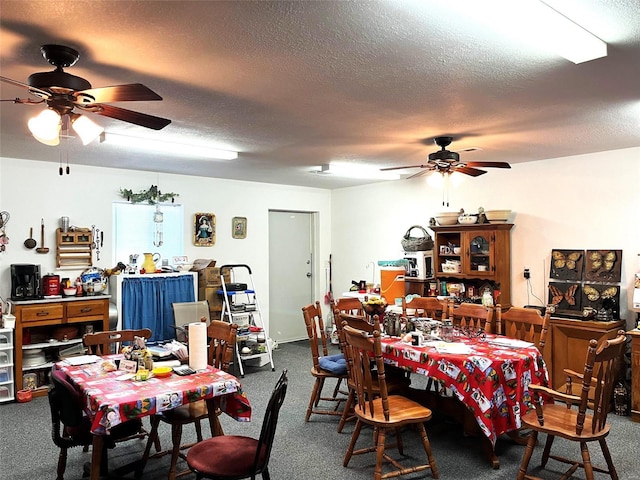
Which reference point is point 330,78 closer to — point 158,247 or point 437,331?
point 437,331

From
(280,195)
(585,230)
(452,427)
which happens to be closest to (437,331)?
(452,427)

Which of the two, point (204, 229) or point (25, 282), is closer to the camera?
point (25, 282)

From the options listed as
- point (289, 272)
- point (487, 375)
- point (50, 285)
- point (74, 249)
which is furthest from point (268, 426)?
point (289, 272)

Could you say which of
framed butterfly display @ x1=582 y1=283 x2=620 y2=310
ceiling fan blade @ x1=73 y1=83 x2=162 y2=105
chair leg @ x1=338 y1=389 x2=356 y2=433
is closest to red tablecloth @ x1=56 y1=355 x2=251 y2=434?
chair leg @ x1=338 y1=389 x2=356 y2=433

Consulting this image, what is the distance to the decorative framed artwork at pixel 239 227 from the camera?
668cm

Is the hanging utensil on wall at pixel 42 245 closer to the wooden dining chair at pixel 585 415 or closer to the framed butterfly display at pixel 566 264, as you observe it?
the wooden dining chair at pixel 585 415

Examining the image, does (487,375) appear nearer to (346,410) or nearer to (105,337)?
(346,410)

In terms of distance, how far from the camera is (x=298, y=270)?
7543 mm

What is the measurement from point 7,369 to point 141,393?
293cm

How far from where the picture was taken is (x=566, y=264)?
4898 mm

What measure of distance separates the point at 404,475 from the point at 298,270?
470 cm

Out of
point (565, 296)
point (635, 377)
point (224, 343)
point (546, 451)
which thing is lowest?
point (546, 451)

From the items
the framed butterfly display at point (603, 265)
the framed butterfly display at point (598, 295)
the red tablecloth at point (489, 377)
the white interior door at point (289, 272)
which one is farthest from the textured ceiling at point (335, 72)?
the white interior door at point (289, 272)

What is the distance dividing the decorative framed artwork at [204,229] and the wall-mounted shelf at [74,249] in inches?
51.5
